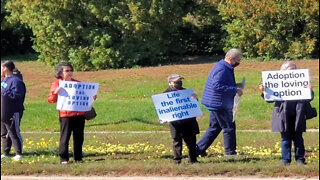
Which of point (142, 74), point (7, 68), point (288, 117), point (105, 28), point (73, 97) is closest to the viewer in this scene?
point (288, 117)

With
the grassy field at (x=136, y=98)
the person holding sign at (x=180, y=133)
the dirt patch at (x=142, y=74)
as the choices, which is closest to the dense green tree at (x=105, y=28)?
the grassy field at (x=136, y=98)

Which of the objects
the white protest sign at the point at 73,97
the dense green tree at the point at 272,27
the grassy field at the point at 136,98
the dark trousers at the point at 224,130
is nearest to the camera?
the white protest sign at the point at 73,97

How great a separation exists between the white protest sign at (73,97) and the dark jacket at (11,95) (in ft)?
3.42

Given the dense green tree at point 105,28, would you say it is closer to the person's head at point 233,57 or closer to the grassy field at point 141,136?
the grassy field at point 141,136

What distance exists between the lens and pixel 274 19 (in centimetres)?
2869

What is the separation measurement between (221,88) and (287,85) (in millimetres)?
1041

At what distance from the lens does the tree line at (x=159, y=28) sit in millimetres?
28484

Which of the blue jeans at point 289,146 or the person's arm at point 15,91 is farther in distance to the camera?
the person's arm at point 15,91

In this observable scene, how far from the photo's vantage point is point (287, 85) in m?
9.96

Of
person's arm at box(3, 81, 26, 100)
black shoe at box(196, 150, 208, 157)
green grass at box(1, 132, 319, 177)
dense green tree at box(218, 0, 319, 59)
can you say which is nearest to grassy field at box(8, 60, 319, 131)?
dense green tree at box(218, 0, 319, 59)

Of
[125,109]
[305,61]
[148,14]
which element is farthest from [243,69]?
[125,109]

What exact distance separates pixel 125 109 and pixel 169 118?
28.4 ft

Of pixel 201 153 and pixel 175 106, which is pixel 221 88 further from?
pixel 201 153

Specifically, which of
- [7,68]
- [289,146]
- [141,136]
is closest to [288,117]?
[289,146]
